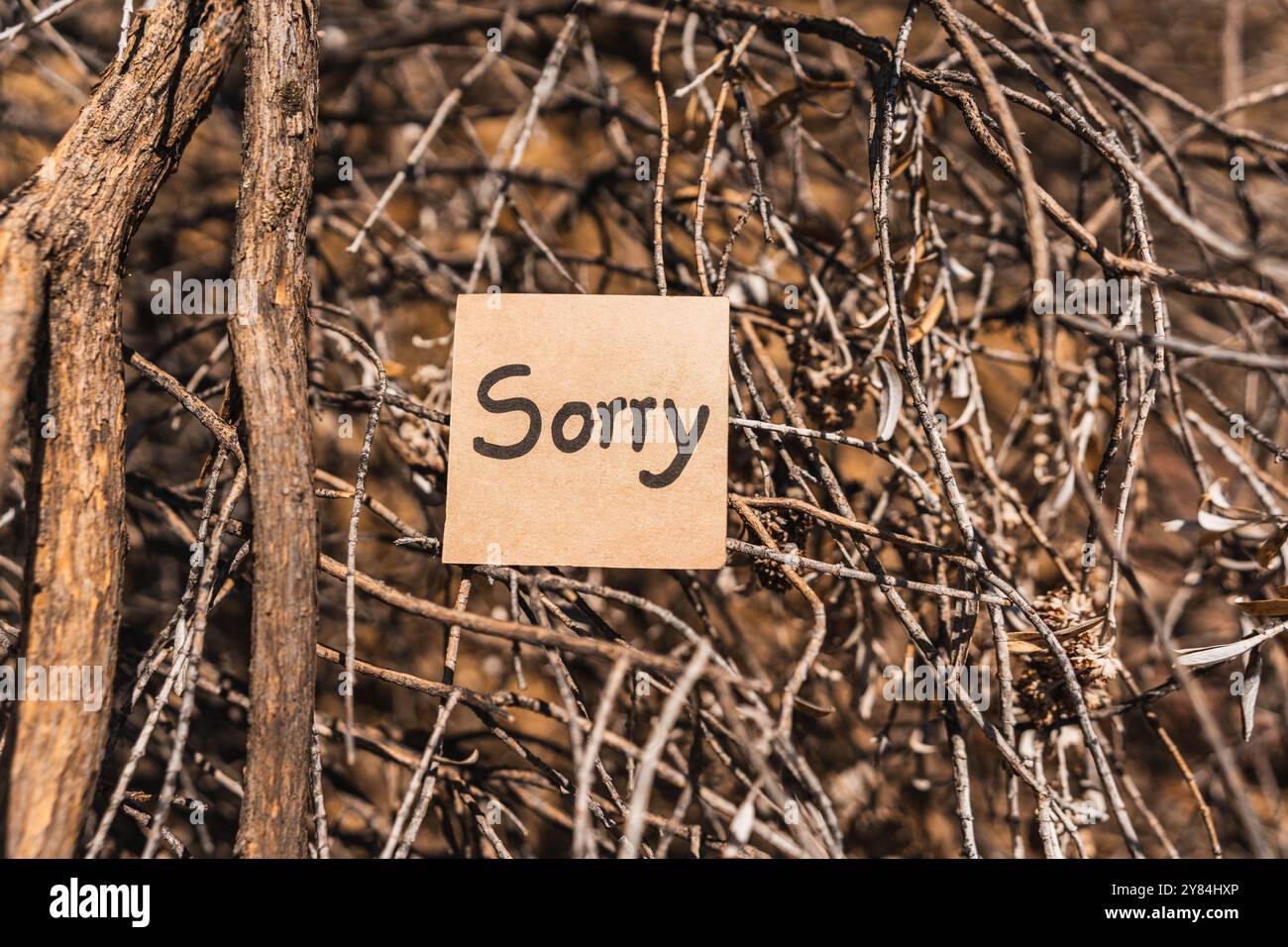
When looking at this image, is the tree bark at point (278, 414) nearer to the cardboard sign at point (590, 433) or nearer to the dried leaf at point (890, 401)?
A: the cardboard sign at point (590, 433)

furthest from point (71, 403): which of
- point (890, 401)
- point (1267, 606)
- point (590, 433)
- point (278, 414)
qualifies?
point (1267, 606)

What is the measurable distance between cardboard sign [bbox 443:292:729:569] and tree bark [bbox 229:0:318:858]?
0.40 feet

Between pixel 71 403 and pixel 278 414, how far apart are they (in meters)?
0.12

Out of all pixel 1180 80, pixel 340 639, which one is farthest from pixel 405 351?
pixel 1180 80

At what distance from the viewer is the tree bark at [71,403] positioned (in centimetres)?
47

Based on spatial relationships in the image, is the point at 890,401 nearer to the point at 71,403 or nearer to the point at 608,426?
the point at 608,426

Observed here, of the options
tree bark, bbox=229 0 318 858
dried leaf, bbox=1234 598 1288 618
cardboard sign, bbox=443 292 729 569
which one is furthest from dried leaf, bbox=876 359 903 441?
tree bark, bbox=229 0 318 858

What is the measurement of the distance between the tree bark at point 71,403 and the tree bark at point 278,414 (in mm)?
74

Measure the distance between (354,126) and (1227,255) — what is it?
85 centimetres

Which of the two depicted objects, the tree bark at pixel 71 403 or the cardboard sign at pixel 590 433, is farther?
the cardboard sign at pixel 590 433

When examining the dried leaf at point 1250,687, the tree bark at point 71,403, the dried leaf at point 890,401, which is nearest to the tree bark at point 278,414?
the tree bark at point 71,403

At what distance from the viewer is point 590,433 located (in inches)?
24.5

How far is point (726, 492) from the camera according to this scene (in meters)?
0.62

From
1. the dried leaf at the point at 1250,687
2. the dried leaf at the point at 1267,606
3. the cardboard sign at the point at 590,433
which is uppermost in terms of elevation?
the cardboard sign at the point at 590,433
